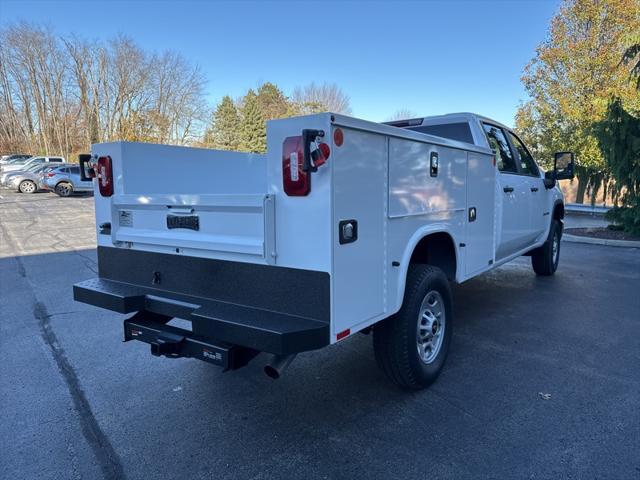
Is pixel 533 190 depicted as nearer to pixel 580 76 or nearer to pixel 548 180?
pixel 548 180

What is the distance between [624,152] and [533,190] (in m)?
7.02

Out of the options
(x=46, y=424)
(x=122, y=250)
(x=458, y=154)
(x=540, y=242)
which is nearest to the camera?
(x=46, y=424)

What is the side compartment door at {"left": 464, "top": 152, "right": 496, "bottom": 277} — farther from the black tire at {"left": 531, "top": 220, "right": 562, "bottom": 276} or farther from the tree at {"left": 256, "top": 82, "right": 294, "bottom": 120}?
the tree at {"left": 256, "top": 82, "right": 294, "bottom": 120}

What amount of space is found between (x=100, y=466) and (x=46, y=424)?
0.70 meters

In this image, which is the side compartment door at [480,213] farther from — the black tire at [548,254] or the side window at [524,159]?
the black tire at [548,254]

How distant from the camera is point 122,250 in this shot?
322 centimetres

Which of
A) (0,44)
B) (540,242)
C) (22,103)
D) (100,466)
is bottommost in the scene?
(100,466)

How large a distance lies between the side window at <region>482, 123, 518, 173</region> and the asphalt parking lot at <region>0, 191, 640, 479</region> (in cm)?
167

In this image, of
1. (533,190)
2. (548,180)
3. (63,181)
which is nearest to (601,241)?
(548,180)

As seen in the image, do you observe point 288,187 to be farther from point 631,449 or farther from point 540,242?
point 540,242

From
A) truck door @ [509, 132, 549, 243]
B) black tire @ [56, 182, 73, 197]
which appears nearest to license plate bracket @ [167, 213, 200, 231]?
truck door @ [509, 132, 549, 243]

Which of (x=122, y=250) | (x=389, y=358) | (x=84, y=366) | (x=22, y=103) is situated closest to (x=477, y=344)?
(x=389, y=358)

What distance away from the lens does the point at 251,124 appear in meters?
48.7

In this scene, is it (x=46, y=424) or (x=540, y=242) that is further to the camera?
(x=540, y=242)
